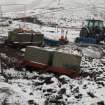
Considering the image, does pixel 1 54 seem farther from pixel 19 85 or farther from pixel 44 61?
pixel 19 85

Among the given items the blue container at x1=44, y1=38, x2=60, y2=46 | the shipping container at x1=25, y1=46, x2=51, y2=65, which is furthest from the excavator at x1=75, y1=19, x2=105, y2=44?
the shipping container at x1=25, y1=46, x2=51, y2=65

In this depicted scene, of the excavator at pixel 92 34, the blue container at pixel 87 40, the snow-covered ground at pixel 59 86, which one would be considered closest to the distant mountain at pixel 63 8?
the excavator at pixel 92 34

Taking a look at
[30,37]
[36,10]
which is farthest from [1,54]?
[36,10]

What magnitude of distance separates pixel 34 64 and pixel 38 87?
247cm

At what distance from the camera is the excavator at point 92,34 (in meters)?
25.4

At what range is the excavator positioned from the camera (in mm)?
25375

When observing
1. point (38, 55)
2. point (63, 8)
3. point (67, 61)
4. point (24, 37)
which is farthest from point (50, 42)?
point (63, 8)

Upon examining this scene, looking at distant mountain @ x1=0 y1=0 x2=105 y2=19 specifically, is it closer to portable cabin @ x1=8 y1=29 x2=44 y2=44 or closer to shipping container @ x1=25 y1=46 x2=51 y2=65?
portable cabin @ x1=8 y1=29 x2=44 y2=44

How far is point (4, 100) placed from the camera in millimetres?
13812

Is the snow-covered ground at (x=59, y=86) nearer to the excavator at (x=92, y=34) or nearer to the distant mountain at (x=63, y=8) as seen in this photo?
the excavator at (x=92, y=34)

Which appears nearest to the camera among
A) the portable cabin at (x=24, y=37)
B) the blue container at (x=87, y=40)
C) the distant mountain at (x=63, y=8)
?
the portable cabin at (x=24, y=37)

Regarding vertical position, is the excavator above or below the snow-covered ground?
above

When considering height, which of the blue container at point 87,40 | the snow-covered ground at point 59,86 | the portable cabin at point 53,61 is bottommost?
the snow-covered ground at point 59,86

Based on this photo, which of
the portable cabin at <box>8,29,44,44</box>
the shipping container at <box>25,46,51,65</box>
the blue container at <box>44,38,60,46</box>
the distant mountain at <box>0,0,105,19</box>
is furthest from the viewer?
the distant mountain at <box>0,0,105,19</box>
